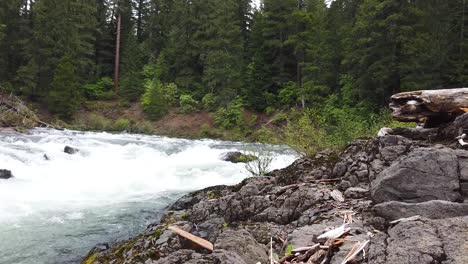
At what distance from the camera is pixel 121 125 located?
35.8 meters

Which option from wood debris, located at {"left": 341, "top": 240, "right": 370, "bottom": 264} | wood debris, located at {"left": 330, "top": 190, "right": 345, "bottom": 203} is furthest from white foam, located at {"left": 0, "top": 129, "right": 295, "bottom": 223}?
wood debris, located at {"left": 341, "top": 240, "right": 370, "bottom": 264}

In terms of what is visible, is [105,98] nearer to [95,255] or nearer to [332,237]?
[95,255]

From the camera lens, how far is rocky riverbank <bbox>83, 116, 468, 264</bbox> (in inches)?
145

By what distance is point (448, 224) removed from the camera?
12.2 ft

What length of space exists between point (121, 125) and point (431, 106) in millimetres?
31820

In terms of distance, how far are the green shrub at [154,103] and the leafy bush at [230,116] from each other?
17.6 ft

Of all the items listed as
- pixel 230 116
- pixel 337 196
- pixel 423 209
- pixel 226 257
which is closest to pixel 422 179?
pixel 423 209

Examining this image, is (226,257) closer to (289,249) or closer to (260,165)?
(289,249)

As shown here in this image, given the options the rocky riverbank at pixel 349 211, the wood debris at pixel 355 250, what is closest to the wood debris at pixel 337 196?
the rocky riverbank at pixel 349 211

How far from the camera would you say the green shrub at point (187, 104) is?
127 ft

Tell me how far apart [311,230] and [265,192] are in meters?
2.34

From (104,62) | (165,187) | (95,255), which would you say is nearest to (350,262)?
(95,255)

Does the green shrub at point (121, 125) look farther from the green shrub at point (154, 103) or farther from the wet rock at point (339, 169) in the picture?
the wet rock at point (339, 169)

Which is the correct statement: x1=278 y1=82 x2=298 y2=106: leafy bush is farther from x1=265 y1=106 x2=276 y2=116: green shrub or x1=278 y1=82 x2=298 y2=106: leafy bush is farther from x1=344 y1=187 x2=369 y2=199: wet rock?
x1=344 y1=187 x2=369 y2=199: wet rock
